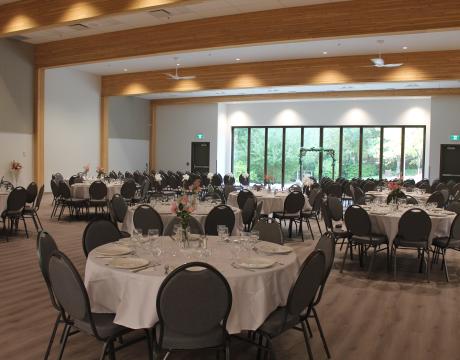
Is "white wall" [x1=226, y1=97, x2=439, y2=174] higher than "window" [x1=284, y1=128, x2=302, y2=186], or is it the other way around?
"white wall" [x1=226, y1=97, x2=439, y2=174]

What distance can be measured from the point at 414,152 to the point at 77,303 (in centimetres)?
1792

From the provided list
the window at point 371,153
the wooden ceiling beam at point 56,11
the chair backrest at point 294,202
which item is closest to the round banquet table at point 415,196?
the chair backrest at point 294,202

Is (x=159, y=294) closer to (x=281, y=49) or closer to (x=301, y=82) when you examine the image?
(x=281, y=49)

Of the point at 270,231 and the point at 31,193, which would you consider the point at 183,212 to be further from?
the point at 31,193

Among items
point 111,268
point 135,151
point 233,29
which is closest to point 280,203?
point 233,29

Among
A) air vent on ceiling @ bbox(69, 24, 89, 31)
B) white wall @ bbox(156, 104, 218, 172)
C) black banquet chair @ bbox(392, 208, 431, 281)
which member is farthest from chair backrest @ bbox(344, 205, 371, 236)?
white wall @ bbox(156, 104, 218, 172)

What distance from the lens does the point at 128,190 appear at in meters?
11.2

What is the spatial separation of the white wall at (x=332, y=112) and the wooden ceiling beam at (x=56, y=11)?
12059 mm

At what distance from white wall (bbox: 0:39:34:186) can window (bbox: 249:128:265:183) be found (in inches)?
383

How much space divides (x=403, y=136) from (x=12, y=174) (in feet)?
46.2

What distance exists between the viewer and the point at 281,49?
507 inches

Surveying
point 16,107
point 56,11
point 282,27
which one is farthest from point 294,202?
point 16,107

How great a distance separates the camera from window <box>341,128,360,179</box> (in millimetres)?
19656

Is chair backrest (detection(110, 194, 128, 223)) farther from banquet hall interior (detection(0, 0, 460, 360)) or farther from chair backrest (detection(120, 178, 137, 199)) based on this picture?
chair backrest (detection(120, 178, 137, 199))
